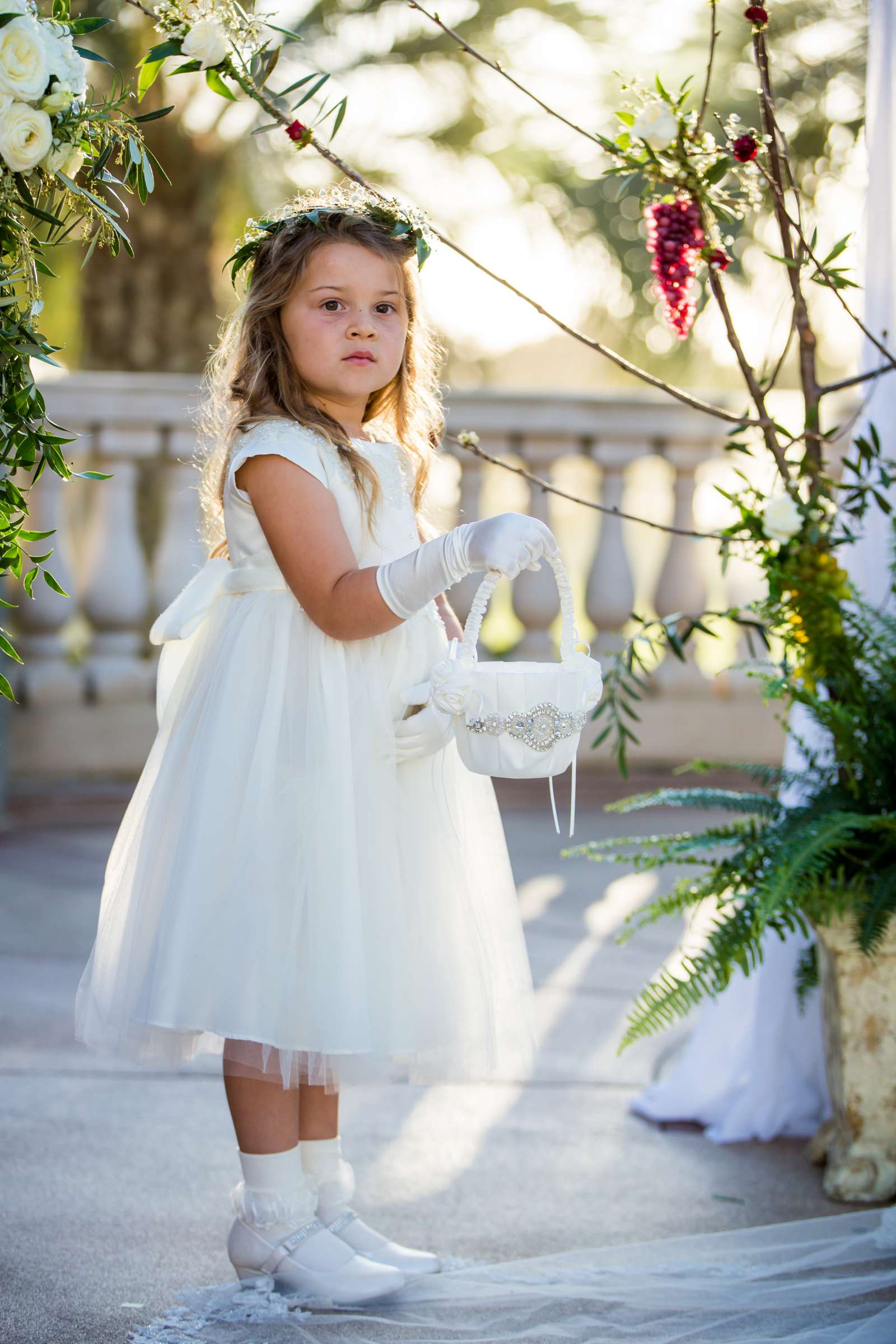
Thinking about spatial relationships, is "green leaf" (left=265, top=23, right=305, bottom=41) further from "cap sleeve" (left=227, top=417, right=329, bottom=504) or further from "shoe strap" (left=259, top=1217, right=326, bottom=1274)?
"shoe strap" (left=259, top=1217, right=326, bottom=1274)

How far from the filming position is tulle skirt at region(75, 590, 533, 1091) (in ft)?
6.46

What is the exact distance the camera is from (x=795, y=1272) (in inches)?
84.8

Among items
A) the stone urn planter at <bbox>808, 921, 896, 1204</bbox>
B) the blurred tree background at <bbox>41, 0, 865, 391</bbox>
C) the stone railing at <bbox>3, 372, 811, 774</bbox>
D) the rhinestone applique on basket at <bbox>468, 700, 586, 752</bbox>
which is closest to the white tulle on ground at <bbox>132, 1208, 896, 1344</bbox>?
the stone urn planter at <bbox>808, 921, 896, 1204</bbox>

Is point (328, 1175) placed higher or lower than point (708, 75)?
lower

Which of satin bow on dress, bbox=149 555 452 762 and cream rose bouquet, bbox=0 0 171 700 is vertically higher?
cream rose bouquet, bbox=0 0 171 700

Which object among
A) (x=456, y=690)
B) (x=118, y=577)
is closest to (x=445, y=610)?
(x=456, y=690)

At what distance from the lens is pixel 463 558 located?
191cm

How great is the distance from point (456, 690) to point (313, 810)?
1.06 ft

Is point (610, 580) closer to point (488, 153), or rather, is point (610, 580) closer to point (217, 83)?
point (488, 153)

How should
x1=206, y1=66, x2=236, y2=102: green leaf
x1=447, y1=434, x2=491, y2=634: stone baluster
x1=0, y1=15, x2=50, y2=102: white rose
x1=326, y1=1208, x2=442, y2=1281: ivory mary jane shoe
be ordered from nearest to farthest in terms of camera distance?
1. x1=0, y1=15, x2=50, y2=102: white rose
2. x1=206, y1=66, x2=236, y2=102: green leaf
3. x1=326, y1=1208, x2=442, y2=1281: ivory mary jane shoe
4. x1=447, y1=434, x2=491, y2=634: stone baluster

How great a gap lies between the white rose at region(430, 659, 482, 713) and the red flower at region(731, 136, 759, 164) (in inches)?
37.9

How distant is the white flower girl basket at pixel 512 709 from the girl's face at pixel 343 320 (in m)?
0.53

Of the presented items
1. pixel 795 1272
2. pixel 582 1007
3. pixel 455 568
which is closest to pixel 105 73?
pixel 582 1007

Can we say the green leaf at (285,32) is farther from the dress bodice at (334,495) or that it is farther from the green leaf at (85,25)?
the dress bodice at (334,495)
